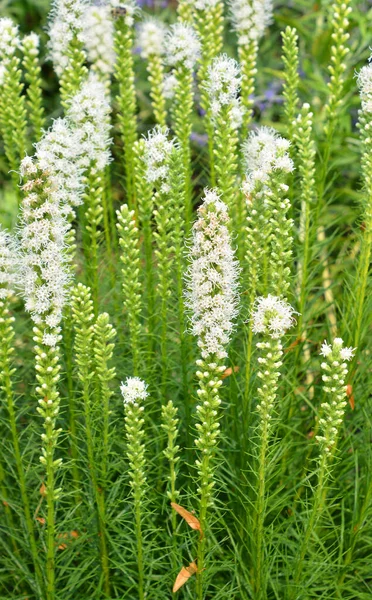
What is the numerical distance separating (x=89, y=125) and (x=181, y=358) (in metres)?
1.00

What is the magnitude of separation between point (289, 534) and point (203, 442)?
1039mm

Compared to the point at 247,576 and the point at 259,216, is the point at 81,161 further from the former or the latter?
the point at 247,576

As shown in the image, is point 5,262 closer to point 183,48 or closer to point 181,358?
point 181,358

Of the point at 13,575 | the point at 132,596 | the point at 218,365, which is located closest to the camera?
the point at 218,365

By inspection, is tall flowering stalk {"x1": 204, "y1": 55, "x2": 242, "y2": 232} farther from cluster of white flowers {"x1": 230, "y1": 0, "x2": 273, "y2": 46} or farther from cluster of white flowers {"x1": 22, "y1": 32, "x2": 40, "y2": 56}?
cluster of white flowers {"x1": 22, "y1": 32, "x2": 40, "y2": 56}

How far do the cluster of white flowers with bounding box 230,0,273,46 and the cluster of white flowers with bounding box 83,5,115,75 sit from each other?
594 millimetres

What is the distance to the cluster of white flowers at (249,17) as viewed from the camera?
3.88 metres

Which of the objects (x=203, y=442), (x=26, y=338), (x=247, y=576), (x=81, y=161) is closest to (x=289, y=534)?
(x=247, y=576)

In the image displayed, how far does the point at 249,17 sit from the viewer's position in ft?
A: 12.9

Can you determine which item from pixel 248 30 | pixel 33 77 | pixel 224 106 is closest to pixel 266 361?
pixel 224 106

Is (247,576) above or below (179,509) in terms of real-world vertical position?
below

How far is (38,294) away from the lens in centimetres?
265

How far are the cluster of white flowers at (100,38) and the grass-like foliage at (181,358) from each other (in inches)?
0.4

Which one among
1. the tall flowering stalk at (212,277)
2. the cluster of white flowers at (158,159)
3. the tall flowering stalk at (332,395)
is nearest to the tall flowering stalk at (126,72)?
the cluster of white flowers at (158,159)
